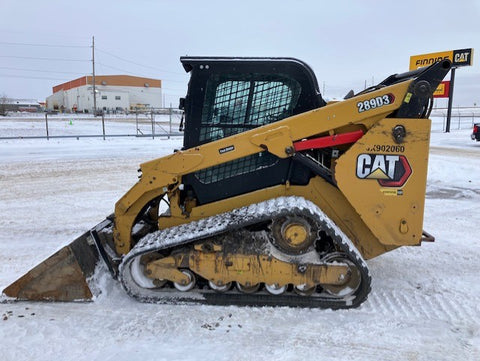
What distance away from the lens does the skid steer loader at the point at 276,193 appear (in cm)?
354

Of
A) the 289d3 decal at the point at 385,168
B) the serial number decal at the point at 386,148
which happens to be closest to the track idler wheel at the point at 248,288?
the 289d3 decal at the point at 385,168

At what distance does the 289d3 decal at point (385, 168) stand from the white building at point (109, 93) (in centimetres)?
7040

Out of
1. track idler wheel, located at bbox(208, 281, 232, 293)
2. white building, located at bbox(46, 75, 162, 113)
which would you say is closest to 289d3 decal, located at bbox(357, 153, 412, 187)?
track idler wheel, located at bbox(208, 281, 232, 293)

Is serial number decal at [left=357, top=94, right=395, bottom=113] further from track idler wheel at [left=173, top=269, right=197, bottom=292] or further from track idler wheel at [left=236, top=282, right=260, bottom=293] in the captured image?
track idler wheel at [left=173, top=269, right=197, bottom=292]

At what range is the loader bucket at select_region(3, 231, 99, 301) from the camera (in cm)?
369

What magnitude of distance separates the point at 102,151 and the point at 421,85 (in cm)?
1412

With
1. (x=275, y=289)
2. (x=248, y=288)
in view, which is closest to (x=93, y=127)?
(x=248, y=288)

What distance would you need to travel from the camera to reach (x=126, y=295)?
151 inches

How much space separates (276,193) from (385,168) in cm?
106

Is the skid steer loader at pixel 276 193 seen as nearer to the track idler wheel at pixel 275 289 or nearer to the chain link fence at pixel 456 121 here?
the track idler wheel at pixel 275 289

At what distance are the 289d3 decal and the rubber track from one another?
57 centimetres

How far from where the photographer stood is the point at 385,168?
3.58m

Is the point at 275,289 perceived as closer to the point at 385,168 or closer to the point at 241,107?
the point at 385,168

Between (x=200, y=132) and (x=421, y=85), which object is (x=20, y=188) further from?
(x=421, y=85)
